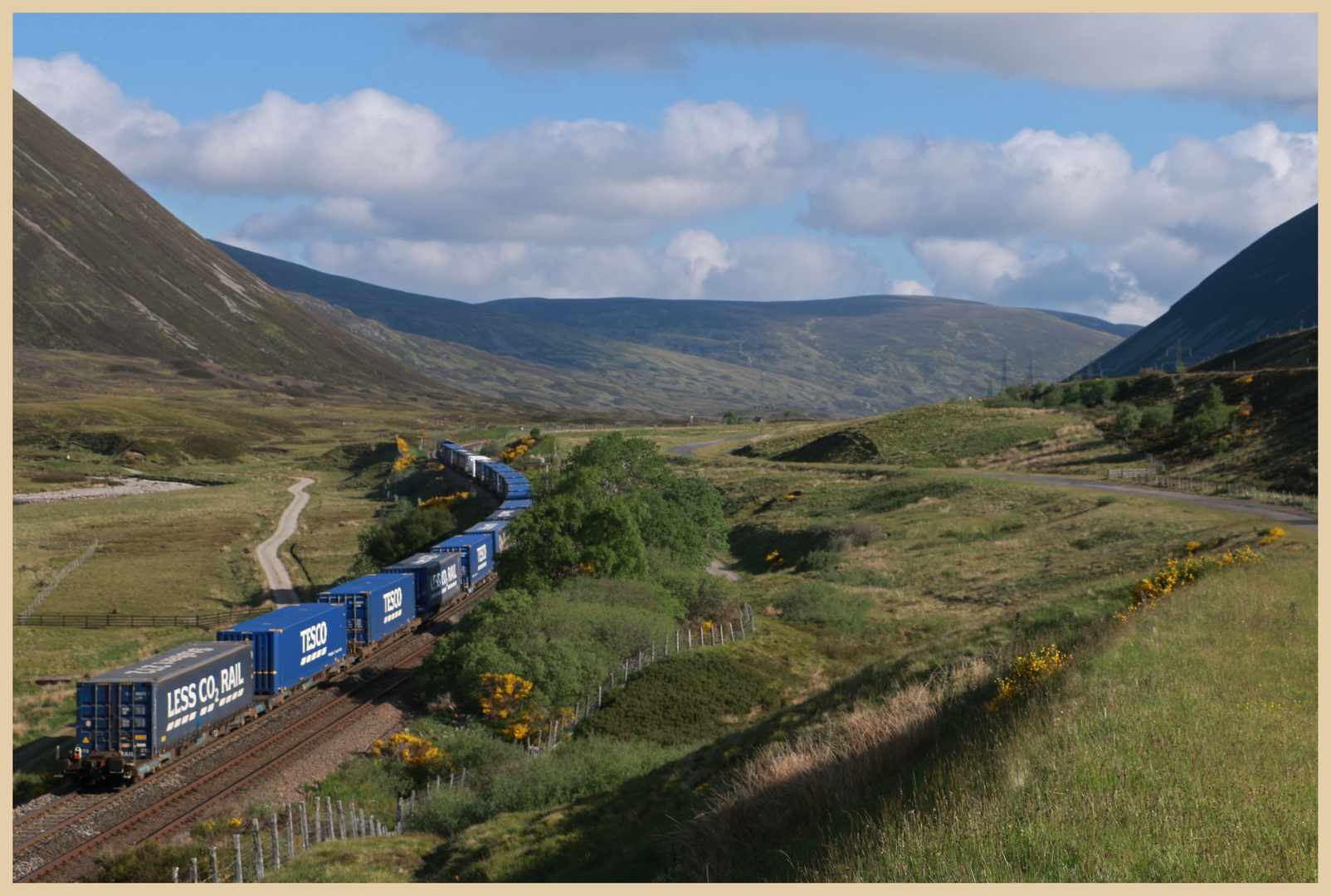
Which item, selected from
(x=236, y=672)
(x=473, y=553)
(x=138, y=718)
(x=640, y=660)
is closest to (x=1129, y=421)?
(x=473, y=553)

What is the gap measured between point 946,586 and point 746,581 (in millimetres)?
18361

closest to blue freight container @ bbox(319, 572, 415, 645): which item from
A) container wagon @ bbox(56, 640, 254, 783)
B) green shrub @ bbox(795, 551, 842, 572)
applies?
container wagon @ bbox(56, 640, 254, 783)

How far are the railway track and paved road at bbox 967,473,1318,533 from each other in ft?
157

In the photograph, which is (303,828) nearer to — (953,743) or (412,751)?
(412,751)

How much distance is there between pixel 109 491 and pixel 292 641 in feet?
369

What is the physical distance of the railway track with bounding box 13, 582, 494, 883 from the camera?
23.7m

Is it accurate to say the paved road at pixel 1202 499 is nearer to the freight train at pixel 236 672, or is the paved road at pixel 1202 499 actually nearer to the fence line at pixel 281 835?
the fence line at pixel 281 835

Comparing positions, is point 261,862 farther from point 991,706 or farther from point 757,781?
point 991,706

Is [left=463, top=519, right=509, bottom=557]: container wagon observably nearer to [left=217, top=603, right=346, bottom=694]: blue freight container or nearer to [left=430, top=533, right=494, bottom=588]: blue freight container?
[left=430, top=533, right=494, bottom=588]: blue freight container

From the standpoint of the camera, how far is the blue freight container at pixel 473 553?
194ft

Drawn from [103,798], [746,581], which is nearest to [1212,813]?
[103,798]

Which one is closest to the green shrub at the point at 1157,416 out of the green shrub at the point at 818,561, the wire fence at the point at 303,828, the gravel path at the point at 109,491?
the green shrub at the point at 818,561

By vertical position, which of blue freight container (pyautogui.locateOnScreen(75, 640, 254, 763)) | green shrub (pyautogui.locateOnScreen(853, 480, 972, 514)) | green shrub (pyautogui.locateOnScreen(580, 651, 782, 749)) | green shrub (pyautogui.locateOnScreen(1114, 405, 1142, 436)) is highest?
green shrub (pyautogui.locateOnScreen(1114, 405, 1142, 436))

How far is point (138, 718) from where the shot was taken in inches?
1125
